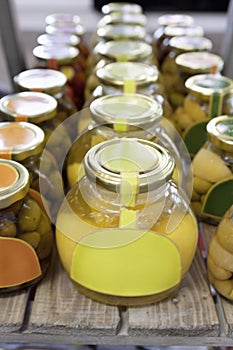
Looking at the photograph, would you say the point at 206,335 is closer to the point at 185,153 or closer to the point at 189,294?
the point at 189,294

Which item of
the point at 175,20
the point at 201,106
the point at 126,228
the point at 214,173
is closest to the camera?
the point at 126,228

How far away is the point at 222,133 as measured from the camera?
0.53 m

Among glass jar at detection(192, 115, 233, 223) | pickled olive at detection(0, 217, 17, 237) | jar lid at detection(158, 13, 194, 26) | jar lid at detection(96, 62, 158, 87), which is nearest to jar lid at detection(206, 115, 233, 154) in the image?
glass jar at detection(192, 115, 233, 223)

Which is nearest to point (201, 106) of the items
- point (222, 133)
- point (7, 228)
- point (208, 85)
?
point (208, 85)

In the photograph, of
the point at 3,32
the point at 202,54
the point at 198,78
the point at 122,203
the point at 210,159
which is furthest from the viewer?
the point at 3,32

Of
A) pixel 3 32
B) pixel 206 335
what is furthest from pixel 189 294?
pixel 3 32

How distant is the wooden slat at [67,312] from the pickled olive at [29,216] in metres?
0.07

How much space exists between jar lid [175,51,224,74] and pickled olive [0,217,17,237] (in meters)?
0.41

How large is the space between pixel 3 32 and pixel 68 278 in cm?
59

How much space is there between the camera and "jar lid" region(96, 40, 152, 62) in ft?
2.48

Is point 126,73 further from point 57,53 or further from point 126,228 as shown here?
point 126,228

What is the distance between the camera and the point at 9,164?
18.7 inches

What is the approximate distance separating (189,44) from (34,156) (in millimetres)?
440

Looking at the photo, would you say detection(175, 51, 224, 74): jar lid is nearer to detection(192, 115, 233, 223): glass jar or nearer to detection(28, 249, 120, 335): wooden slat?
detection(192, 115, 233, 223): glass jar
